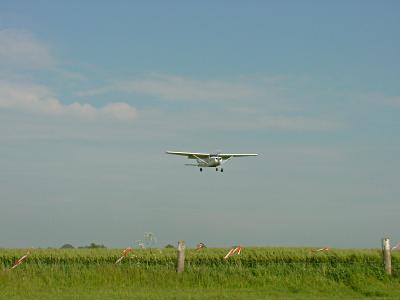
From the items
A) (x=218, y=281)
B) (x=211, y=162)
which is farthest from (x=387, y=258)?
(x=211, y=162)

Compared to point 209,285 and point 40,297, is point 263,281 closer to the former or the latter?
point 209,285

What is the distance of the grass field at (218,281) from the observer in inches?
806

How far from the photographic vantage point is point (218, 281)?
22734 mm

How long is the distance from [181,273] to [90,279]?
9.86 feet

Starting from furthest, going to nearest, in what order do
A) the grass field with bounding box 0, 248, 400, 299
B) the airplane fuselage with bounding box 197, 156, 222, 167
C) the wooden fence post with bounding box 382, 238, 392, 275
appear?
the airplane fuselage with bounding box 197, 156, 222, 167 < the wooden fence post with bounding box 382, 238, 392, 275 < the grass field with bounding box 0, 248, 400, 299

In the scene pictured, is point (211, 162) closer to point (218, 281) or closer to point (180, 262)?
point (180, 262)

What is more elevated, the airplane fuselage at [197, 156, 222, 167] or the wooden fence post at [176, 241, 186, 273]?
the airplane fuselage at [197, 156, 222, 167]

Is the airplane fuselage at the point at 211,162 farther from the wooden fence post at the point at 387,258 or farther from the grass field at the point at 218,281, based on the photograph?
the wooden fence post at the point at 387,258

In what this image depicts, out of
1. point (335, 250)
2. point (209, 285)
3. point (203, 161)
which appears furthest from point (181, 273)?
point (203, 161)

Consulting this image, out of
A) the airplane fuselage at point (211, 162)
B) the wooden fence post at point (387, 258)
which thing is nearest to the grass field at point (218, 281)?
the wooden fence post at point (387, 258)

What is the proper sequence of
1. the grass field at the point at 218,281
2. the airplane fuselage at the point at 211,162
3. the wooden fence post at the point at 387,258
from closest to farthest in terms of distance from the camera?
the grass field at the point at 218,281, the wooden fence post at the point at 387,258, the airplane fuselage at the point at 211,162

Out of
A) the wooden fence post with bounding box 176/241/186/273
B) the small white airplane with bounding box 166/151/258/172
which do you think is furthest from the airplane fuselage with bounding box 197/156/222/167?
the wooden fence post with bounding box 176/241/186/273

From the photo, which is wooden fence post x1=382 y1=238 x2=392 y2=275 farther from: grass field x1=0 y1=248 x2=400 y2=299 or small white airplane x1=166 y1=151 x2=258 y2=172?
small white airplane x1=166 y1=151 x2=258 y2=172

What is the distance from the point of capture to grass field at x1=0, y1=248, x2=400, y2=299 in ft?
67.2
